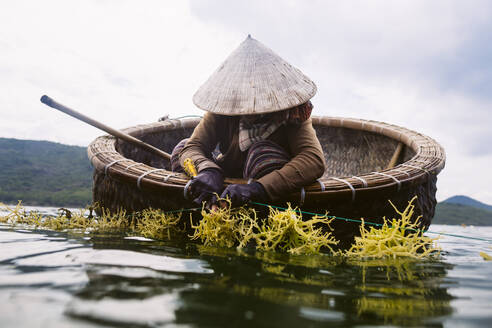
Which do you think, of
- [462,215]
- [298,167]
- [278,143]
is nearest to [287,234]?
[298,167]

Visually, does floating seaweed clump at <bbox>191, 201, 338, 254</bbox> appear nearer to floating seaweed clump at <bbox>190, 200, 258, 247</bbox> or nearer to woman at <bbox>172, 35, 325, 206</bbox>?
floating seaweed clump at <bbox>190, 200, 258, 247</bbox>

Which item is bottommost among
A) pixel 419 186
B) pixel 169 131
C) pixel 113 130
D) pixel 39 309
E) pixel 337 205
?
pixel 39 309

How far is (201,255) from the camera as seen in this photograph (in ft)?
4.72

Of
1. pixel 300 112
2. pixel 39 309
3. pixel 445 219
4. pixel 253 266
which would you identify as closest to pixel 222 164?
pixel 300 112

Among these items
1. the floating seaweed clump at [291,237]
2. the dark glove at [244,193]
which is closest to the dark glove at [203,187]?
the dark glove at [244,193]

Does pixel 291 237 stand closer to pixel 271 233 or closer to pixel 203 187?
pixel 271 233

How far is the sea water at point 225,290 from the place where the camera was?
2.45ft

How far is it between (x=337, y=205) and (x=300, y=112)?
2.03 ft

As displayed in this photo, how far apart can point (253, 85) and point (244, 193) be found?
0.79 m

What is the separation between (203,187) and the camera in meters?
1.93

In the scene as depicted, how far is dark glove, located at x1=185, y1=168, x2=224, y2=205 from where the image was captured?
1.92 meters

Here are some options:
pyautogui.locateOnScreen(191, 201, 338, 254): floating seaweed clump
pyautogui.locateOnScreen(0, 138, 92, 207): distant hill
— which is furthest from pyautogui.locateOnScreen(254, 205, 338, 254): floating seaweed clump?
pyautogui.locateOnScreen(0, 138, 92, 207): distant hill

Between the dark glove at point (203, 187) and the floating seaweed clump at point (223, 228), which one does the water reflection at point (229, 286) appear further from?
the dark glove at point (203, 187)

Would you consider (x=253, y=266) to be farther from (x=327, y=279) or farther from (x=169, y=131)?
(x=169, y=131)
